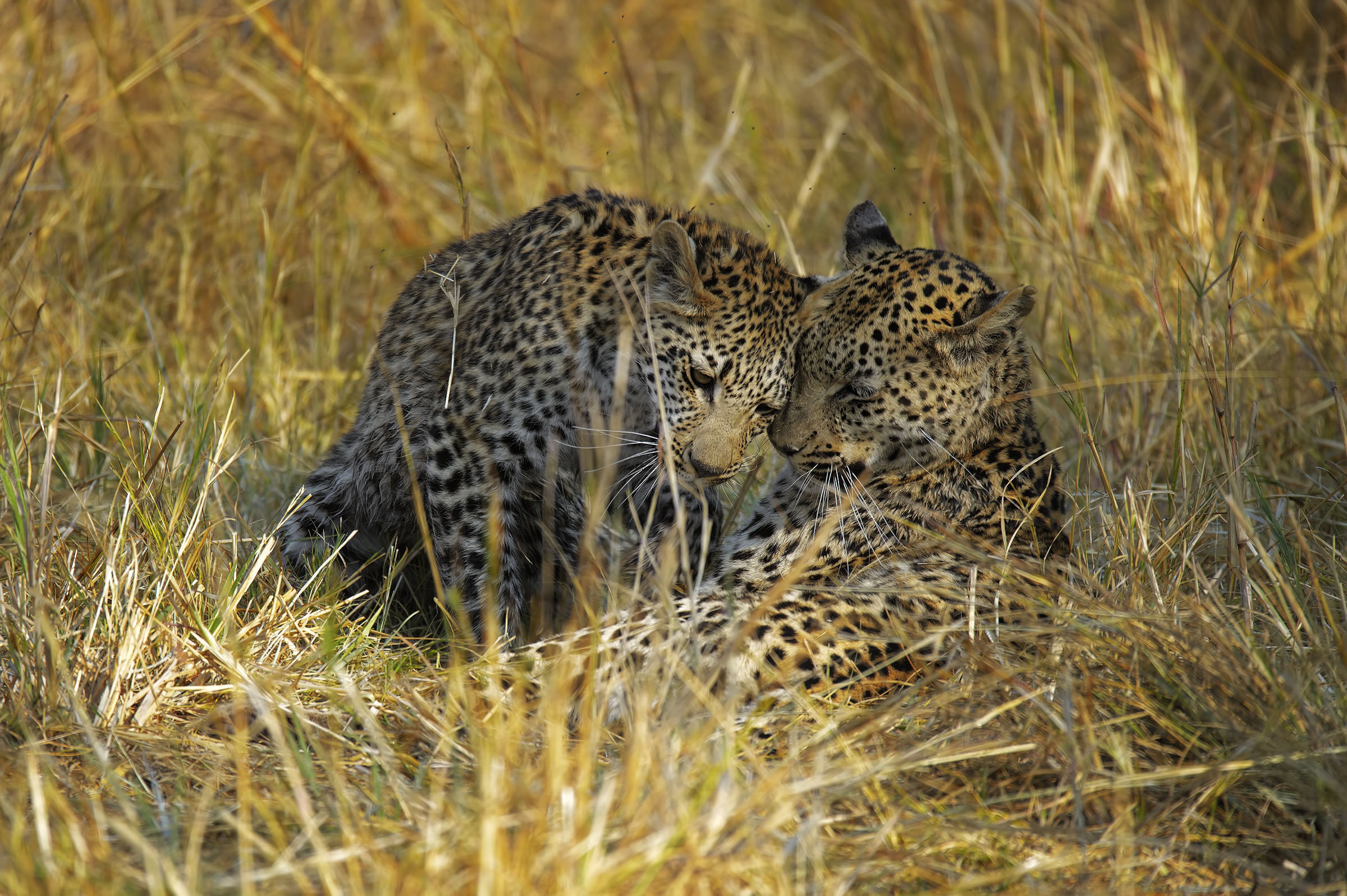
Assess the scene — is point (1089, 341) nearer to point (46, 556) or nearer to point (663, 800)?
point (663, 800)

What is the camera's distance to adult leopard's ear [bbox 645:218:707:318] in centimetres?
467

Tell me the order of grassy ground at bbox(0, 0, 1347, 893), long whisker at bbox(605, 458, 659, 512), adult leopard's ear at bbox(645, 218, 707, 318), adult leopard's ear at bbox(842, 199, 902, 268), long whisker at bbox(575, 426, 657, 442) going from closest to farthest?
grassy ground at bbox(0, 0, 1347, 893)
long whisker at bbox(575, 426, 657, 442)
adult leopard's ear at bbox(645, 218, 707, 318)
long whisker at bbox(605, 458, 659, 512)
adult leopard's ear at bbox(842, 199, 902, 268)

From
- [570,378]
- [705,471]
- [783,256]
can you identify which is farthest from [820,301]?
[783,256]

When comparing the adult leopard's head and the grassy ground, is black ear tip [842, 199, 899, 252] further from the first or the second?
the grassy ground

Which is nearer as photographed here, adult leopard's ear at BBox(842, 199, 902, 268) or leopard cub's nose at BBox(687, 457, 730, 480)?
leopard cub's nose at BBox(687, 457, 730, 480)

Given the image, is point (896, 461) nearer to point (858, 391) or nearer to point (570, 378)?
point (858, 391)

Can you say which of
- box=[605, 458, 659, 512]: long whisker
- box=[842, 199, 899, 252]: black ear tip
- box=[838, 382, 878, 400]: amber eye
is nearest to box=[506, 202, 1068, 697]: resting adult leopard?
box=[838, 382, 878, 400]: amber eye

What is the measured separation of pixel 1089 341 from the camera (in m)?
A: 6.18

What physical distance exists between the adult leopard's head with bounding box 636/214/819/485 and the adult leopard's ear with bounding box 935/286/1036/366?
0.57 metres

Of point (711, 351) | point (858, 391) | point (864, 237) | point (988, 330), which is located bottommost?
point (858, 391)

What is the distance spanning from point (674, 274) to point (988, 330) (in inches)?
45.7

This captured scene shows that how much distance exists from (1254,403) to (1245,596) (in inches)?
56.2

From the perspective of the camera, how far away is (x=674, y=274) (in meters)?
4.78

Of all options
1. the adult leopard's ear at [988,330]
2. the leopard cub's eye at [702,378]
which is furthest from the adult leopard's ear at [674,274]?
the adult leopard's ear at [988,330]
